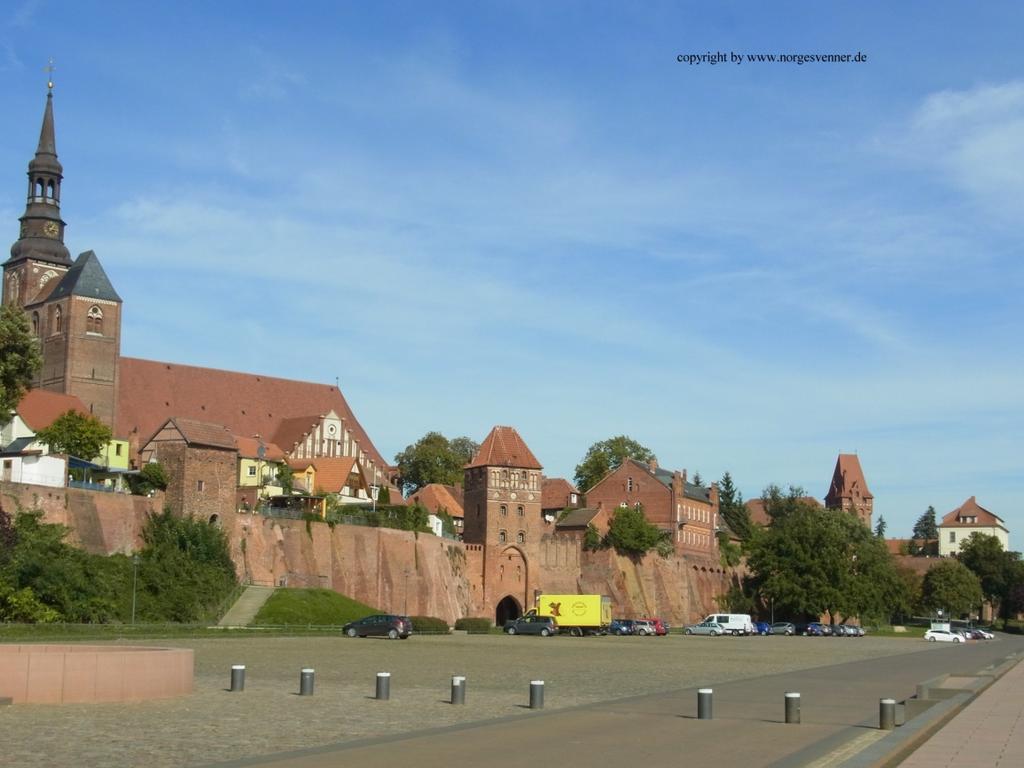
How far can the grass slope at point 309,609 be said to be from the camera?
196 feet

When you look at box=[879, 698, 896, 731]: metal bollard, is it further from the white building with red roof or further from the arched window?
the white building with red roof

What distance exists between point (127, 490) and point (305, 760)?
55.5 meters

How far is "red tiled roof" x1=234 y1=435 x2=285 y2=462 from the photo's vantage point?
92.7 m

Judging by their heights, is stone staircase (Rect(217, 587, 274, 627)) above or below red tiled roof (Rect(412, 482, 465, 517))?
below

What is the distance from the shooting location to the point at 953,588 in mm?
128500

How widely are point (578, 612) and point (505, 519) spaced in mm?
19328

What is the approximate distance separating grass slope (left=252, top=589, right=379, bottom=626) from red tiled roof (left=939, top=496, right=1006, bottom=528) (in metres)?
149

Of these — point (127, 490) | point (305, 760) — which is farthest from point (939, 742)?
point (127, 490)

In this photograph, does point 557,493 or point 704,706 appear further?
point 557,493

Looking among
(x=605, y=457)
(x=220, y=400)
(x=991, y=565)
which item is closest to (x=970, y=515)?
Result: (x=991, y=565)

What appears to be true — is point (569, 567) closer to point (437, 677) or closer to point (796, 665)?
point (796, 665)

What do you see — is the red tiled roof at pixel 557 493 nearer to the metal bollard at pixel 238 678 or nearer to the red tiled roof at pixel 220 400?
the red tiled roof at pixel 220 400

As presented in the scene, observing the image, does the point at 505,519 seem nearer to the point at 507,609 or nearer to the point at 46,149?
the point at 507,609

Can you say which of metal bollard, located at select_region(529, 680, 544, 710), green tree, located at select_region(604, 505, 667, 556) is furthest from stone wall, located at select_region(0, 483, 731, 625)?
metal bollard, located at select_region(529, 680, 544, 710)
